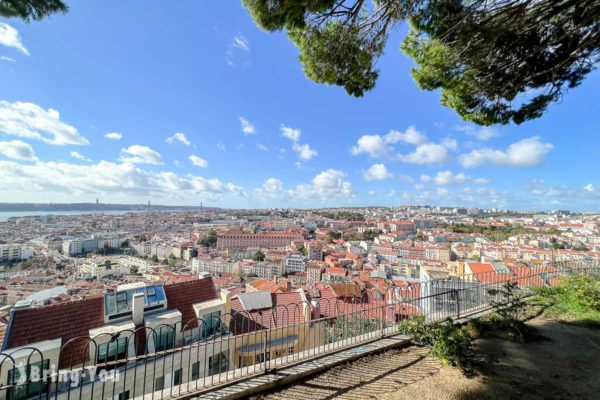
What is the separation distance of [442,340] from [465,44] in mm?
5042

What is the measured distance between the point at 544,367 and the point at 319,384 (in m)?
2.93

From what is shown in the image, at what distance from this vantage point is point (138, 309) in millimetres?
8062

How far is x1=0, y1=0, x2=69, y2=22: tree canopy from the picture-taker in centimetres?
338

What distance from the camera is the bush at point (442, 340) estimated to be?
11.2 feet

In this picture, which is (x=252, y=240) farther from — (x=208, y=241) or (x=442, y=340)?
(x=442, y=340)

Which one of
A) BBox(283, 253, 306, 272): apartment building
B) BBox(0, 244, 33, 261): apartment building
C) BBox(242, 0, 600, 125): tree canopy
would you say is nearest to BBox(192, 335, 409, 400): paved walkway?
BBox(242, 0, 600, 125): tree canopy

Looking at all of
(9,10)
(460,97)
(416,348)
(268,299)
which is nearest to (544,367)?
(416,348)

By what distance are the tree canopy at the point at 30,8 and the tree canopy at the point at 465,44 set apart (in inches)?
99.8

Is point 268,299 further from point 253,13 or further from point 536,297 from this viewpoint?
point 253,13

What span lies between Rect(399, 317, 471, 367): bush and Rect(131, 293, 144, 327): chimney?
7443 millimetres

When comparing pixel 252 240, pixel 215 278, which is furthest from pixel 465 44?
pixel 252 240

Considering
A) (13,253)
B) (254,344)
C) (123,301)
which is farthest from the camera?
(13,253)

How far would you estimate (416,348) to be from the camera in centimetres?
403

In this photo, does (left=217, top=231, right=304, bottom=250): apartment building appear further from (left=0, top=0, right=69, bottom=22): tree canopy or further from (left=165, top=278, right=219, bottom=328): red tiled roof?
(left=0, top=0, right=69, bottom=22): tree canopy
